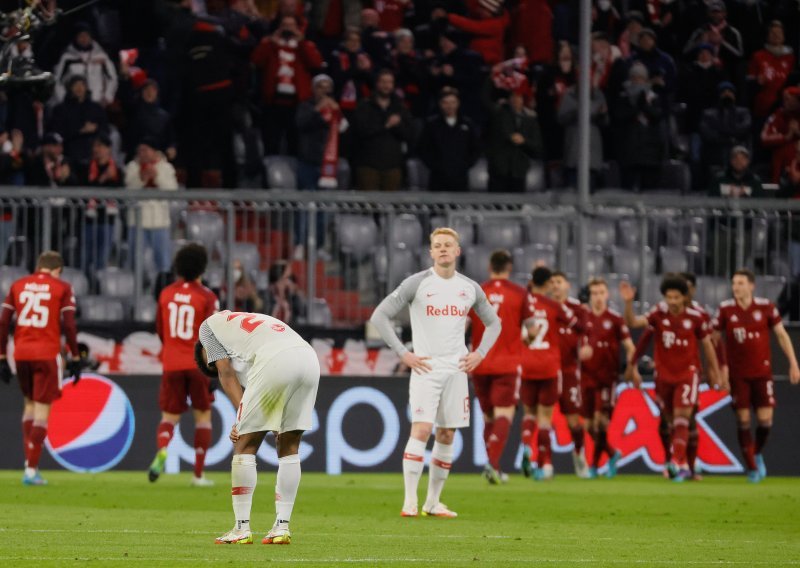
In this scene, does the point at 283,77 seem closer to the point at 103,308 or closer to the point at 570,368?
the point at 103,308

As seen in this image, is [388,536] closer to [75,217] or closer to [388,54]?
[75,217]

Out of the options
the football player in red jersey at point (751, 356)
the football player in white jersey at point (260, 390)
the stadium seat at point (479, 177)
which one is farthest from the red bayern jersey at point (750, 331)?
the football player in white jersey at point (260, 390)

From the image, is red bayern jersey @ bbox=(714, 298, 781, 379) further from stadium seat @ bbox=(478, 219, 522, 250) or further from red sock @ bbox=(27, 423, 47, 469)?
red sock @ bbox=(27, 423, 47, 469)

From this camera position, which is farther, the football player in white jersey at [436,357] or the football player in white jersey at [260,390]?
the football player in white jersey at [436,357]

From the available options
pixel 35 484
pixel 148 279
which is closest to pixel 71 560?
pixel 35 484

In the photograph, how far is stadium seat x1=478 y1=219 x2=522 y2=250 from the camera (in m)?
19.4

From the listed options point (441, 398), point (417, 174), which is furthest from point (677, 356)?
point (441, 398)

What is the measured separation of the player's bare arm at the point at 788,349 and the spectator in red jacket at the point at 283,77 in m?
7.10

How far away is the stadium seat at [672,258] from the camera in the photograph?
19.5 meters

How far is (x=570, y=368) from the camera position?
1859cm

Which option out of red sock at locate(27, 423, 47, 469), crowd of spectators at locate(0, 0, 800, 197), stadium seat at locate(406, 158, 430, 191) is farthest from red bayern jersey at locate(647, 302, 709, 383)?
red sock at locate(27, 423, 47, 469)

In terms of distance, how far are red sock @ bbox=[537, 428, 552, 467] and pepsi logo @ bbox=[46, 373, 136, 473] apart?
4.49 m

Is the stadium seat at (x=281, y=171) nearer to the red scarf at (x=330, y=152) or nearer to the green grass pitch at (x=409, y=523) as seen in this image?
the red scarf at (x=330, y=152)

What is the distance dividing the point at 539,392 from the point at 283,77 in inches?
266
